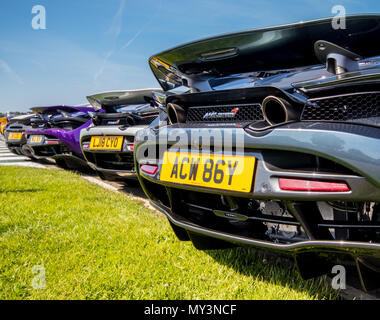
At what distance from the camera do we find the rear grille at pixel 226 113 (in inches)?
60.7

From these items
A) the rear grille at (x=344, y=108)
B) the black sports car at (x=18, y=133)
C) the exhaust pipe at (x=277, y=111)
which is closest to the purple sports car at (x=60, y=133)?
the black sports car at (x=18, y=133)

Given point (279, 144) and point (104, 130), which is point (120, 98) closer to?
point (104, 130)

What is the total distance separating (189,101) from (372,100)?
0.91 meters

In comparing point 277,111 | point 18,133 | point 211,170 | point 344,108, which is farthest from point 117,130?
point 18,133

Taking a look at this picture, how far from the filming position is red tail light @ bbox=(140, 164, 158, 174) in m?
1.78

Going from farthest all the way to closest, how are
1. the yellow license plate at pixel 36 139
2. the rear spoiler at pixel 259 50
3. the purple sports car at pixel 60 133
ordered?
the yellow license plate at pixel 36 139 < the purple sports car at pixel 60 133 < the rear spoiler at pixel 259 50

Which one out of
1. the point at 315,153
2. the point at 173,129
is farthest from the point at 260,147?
the point at 173,129

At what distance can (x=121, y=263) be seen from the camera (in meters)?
1.88

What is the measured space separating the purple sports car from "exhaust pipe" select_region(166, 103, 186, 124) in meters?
2.79

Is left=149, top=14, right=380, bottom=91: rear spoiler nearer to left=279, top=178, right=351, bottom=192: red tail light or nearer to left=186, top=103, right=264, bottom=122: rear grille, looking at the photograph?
left=186, top=103, right=264, bottom=122: rear grille

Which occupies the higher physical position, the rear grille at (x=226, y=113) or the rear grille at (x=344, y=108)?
the rear grille at (x=344, y=108)

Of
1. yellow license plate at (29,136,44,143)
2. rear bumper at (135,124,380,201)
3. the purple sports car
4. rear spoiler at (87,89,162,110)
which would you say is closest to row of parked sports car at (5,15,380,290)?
rear bumper at (135,124,380,201)

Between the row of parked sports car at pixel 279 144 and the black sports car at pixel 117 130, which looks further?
the black sports car at pixel 117 130

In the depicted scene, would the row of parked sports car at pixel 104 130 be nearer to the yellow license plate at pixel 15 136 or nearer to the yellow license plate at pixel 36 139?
the yellow license plate at pixel 36 139
